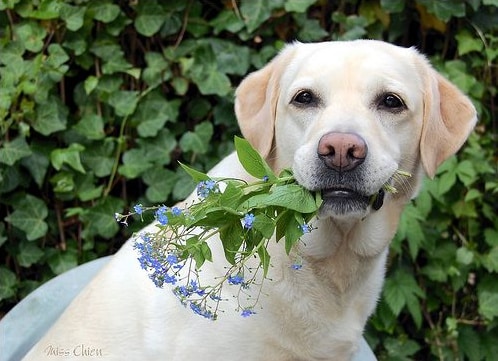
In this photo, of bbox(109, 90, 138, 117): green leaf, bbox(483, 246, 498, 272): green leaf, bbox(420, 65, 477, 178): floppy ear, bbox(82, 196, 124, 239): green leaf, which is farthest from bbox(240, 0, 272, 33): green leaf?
bbox(483, 246, 498, 272): green leaf

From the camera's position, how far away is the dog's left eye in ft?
7.92

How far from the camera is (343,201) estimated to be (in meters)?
2.20

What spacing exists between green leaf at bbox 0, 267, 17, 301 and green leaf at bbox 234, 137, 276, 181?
207 cm

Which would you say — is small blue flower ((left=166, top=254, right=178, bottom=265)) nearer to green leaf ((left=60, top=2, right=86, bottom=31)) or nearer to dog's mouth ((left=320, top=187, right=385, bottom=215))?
dog's mouth ((left=320, top=187, right=385, bottom=215))

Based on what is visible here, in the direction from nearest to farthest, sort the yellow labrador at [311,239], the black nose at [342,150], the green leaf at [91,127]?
the black nose at [342,150] < the yellow labrador at [311,239] < the green leaf at [91,127]

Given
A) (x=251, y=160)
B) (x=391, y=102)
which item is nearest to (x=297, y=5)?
(x=391, y=102)

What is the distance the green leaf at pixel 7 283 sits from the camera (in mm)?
3768

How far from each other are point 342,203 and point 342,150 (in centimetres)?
16

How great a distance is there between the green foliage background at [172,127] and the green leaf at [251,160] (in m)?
1.68

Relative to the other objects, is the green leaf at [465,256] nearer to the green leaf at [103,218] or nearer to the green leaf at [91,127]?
the green leaf at [103,218]

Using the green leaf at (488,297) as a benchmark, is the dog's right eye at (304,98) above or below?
above

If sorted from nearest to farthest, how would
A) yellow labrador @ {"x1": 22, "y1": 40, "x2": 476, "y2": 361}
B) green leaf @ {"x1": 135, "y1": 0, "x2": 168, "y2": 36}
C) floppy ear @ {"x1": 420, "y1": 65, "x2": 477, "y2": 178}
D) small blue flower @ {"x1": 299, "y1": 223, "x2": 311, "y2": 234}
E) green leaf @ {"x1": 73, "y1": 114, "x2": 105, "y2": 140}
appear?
1. small blue flower @ {"x1": 299, "y1": 223, "x2": 311, "y2": 234}
2. yellow labrador @ {"x1": 22, "y1": 40, "x2": 476, "y2": 361}
3. floppy ear @ {"x1": 420, "y1": 65, "x2": 477, "y2": 178}
4. green leaf @ {"x1": 73, "y1": 114, "x2": 105, "y2": 140}
5. green leaf @ {"x1": 135, "y1": 0, "x2": 168, "y2": 36}
